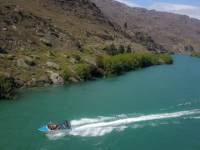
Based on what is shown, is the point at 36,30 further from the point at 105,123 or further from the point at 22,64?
the point at 105,123

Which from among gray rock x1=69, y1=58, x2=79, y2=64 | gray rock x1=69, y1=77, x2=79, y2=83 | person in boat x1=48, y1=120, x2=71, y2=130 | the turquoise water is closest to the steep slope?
gray rock x1=69, y1=58, x2=79, y2=64

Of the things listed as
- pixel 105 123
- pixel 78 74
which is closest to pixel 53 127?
pixel 105 123

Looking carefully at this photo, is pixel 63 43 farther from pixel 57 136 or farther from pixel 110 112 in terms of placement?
pixel 57 136

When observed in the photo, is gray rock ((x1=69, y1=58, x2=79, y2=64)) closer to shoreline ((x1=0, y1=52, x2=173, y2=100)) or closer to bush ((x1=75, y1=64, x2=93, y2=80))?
shoreline ((x1=0, y1=52, x2=173, y2=100))

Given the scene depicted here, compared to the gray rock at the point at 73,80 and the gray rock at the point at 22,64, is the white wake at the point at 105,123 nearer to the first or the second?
the gray rock at the point at 73,80

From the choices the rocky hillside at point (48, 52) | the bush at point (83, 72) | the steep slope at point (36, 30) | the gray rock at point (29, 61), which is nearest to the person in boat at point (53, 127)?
the rocky hillside at point (48, 52)

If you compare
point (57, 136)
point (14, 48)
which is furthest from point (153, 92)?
point (14, 48)

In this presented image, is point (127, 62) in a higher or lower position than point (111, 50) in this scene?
lower
